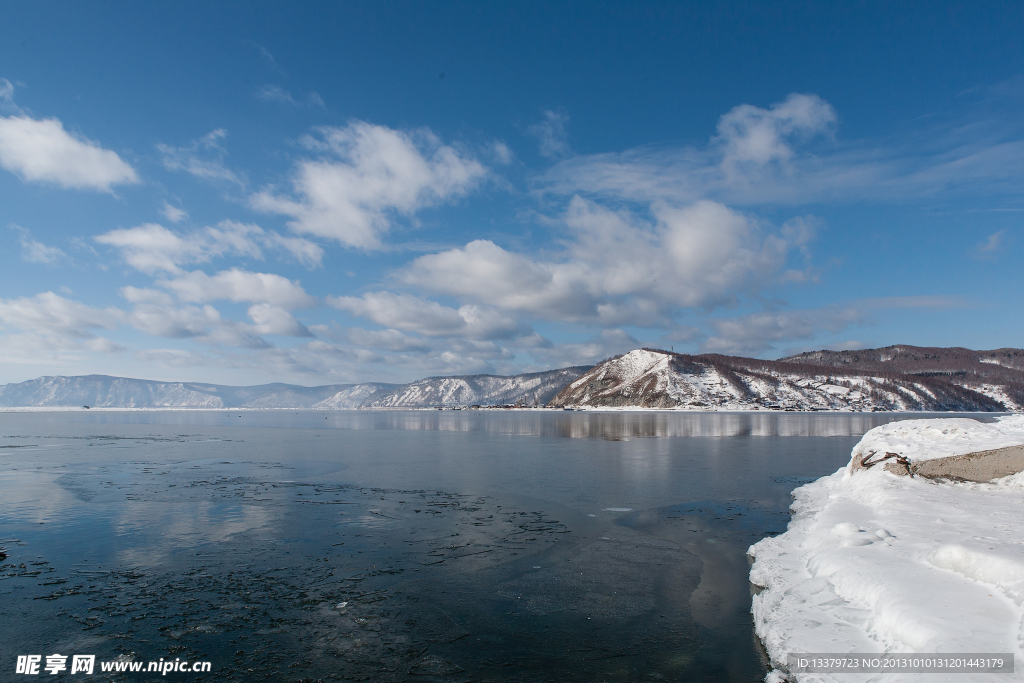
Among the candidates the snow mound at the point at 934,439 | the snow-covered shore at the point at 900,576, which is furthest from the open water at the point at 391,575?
the snow mound at the point at 934,439

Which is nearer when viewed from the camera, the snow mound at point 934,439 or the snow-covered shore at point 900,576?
the snow-covered shore at point 900,576

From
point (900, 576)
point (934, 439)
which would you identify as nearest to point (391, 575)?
point (900, 576)

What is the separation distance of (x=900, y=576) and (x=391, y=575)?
11359mm

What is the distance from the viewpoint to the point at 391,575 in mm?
13430

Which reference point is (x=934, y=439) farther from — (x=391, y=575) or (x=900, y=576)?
(x=391, y=575)

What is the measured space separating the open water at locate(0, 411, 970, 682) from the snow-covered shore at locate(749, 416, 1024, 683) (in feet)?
3.09

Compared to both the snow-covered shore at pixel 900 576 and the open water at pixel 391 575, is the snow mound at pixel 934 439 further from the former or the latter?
the snow-covered shore at pixel 900 576

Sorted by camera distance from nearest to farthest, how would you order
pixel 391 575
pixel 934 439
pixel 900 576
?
pixel 900 576 < pixel 391 575 < pixel 934 439

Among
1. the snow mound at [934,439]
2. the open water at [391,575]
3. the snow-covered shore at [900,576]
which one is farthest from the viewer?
the snow mound at [934,439]

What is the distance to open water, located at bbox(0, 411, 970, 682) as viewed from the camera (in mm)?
9289

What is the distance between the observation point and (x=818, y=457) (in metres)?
42.2

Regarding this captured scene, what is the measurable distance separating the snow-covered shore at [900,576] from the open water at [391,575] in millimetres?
943

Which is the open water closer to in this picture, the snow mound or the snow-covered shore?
the snow-covered shore

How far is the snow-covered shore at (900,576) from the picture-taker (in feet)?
27.0
